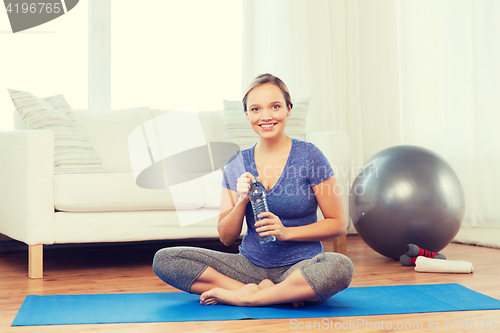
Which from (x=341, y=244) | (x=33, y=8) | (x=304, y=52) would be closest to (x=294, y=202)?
(x=341, y=244)

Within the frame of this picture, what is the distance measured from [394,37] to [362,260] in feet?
6.43

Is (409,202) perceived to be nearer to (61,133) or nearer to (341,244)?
(341,244)

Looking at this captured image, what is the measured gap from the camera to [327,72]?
11.7 feet

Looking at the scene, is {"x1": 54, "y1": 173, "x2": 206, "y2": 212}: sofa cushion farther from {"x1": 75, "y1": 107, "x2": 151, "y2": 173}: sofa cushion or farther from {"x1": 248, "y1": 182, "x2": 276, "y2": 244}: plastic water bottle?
{"x1": 248, "y1": 182, "x2": 276, "y2": 244}: plastic water bottle

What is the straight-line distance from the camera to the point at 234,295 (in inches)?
60.6

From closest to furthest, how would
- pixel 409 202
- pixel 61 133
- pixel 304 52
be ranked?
pixel 409 202 < pixel 61 133 < pixel 304 52

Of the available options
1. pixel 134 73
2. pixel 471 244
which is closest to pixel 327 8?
pixel 134 73

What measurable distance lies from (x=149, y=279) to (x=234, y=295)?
674mm

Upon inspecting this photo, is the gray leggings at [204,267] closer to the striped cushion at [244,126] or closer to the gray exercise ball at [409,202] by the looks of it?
the gray exercise ball at [409,202]

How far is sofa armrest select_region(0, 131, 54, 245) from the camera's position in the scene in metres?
2.11

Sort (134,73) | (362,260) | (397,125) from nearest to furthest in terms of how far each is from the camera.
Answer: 1. (362,260)
2. (134,73)
3. (397,125)

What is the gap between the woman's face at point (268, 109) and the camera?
1.53 m

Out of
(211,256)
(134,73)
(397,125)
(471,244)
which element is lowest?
(471,244)

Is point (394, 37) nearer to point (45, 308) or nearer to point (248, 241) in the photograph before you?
point (248, 241)
